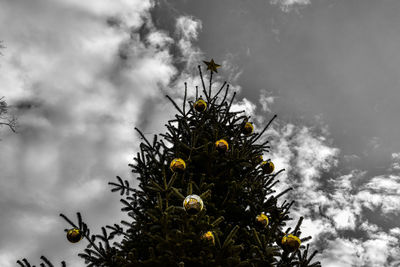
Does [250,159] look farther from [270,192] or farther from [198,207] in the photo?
[198,207]

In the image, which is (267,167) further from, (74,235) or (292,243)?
(74,235)

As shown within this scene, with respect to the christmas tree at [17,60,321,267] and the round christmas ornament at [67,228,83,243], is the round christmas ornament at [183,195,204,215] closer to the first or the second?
the christmas tree at [17,60,321,267]

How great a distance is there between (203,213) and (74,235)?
2166 millimetres

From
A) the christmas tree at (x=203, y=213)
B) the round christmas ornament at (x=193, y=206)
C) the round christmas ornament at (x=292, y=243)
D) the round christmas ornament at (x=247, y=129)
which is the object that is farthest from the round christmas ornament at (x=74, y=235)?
the round christmas ornament at (x=247, y=129)

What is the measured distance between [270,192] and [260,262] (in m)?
1.90

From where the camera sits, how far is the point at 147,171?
4969mm

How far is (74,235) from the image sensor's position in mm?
3846

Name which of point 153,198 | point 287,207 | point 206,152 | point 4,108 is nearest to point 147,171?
point 153,198

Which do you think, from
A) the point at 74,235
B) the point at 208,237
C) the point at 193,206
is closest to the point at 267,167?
the point at 208,237

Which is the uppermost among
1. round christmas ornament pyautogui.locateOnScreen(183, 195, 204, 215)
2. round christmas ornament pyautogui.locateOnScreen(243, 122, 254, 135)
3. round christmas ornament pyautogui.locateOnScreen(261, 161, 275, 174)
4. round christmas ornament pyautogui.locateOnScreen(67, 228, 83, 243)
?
round christmas ornament pyautogui.locateOnScreen(243, 122, 254, 135)

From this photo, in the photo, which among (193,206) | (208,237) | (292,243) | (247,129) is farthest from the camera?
(247,129)

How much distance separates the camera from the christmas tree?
10.9 feet

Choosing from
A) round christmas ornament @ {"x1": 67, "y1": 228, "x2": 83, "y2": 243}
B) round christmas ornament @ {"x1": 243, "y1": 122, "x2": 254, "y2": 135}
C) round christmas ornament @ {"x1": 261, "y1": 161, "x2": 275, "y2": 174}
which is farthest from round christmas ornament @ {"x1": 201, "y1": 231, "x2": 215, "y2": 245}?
round christmas ornament @ {"x1": 243, "y1": 122, "x2": 254, "y2": 135}

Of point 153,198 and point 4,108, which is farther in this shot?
point 4,108
